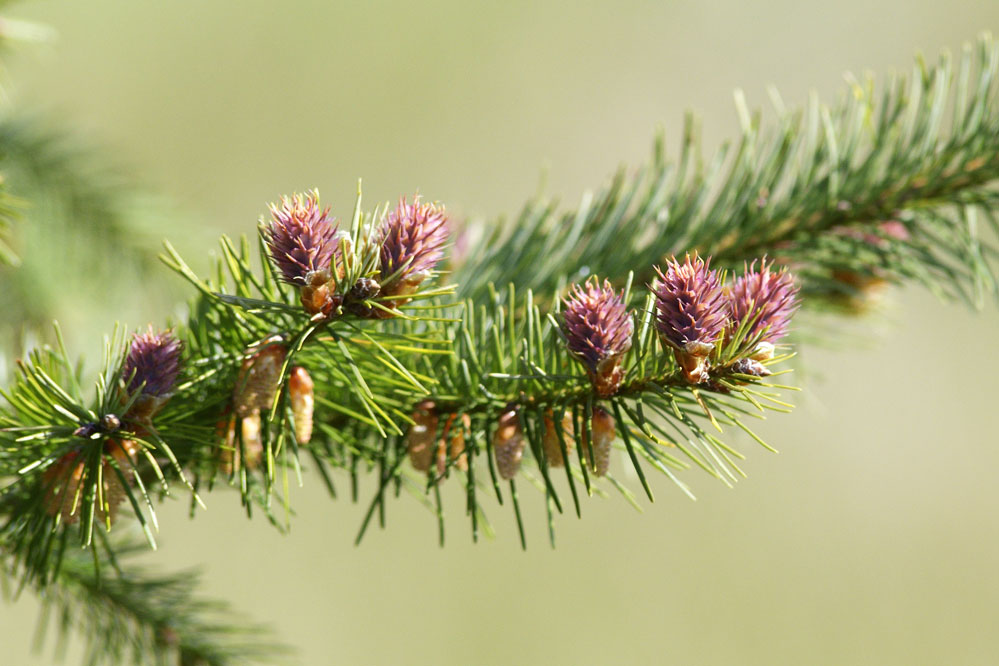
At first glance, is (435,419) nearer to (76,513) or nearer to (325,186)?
(76,513)

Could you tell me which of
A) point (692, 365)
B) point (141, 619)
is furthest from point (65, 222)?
point (692, 365)

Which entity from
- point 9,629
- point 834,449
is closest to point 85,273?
point 9,629

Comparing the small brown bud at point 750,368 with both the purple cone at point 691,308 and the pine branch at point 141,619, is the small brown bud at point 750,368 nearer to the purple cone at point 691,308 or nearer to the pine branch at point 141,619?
the purple cone at point 691,308

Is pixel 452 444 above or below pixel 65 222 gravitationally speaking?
below

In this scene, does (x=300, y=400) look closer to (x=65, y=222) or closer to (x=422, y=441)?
(x=422, y=441)

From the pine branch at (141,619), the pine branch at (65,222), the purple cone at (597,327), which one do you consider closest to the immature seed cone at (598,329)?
the purple cone at (597,327)

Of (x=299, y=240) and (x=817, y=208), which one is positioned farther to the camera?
(x=817, y=208)
